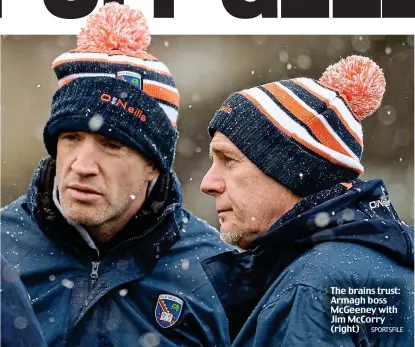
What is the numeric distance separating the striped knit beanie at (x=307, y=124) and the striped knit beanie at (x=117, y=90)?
0.48 m

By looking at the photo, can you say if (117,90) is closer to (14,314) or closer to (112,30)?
(112,30)

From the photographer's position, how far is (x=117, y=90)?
2934 mm

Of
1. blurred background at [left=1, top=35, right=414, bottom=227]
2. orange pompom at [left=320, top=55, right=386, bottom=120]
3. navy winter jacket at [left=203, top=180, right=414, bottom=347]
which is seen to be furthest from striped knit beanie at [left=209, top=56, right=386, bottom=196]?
blurred background at [left=1, top=35, right=414, bottom=227]

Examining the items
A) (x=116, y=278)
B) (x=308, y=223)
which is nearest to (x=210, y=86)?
(x=116, y=278)

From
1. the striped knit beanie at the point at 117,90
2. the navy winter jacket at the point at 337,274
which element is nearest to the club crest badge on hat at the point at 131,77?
the striped knit beanie at the point at 117,90

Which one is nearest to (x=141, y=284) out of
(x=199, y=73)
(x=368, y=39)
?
(x=199, y=73)

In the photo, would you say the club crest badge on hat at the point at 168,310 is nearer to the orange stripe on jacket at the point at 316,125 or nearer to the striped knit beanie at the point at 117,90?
the striped knit beanie at the point at 117,90

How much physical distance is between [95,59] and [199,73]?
2919 millimetres

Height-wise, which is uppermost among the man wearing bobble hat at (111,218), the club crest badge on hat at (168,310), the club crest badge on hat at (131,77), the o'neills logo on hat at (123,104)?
the club crest badge on hat at (131,77)

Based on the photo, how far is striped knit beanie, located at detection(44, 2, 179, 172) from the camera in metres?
2.87

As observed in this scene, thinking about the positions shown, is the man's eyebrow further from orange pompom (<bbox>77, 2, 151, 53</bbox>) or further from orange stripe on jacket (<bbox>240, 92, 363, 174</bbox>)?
orange pompom (<bbox>77, 2, 151, 53</bbox>)

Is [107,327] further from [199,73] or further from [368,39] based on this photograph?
[368,39]

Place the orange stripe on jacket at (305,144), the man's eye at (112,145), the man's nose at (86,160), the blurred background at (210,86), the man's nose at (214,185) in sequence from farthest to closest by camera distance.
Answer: the blurred background at (210,86), the man's eye at (112,145), the man's nose at (86,160), the man's nose at (214,185), the orange stripe on jacket at (305,144)

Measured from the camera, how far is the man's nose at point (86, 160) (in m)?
2.77
